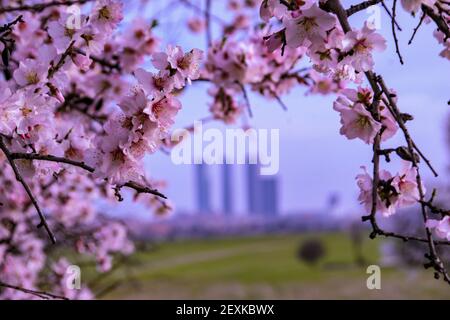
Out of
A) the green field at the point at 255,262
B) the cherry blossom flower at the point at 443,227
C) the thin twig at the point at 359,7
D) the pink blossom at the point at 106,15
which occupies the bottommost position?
the cherry blossom flower at the point at 443,227

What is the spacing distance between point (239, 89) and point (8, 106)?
144 centimetres

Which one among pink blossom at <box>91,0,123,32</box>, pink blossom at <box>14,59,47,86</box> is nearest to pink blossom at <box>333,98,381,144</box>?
pink blossom at <box>91,0,123,32</box>

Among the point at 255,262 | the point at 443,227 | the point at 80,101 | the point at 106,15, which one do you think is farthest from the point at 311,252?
the point at 106,15

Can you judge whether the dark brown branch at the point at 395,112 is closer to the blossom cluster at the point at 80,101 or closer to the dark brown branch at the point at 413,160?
the dark brown branch at the point at 413,160

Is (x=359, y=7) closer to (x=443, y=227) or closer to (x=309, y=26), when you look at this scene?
(x=309, y=26)

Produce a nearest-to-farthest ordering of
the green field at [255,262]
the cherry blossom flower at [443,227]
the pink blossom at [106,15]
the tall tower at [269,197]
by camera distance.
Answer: the cherry blossom flower at [443,227] → the pink blossom at [106,15] → the green field at [255,262] → the tall tower at [269,197]

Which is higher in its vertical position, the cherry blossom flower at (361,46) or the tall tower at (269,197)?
the tall tower at (269,197)

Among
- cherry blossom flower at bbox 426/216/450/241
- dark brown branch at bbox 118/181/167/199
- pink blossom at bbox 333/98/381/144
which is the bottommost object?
cherry blossom flower at bbox 426/216/450/241

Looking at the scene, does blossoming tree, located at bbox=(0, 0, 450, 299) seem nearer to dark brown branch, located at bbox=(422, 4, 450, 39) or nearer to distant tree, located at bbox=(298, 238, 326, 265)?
dark brown branch, located at bbox=(422, 4, 450, 39)

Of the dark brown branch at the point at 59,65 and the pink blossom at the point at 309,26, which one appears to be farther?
the dark brown branch at the point at 59,65

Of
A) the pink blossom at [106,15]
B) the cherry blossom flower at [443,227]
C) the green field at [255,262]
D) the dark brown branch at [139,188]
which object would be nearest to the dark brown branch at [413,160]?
the cherry blossom flower at [443,227]

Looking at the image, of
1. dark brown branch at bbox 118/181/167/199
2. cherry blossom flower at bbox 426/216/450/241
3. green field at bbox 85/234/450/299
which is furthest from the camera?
green field at bbox 85/234/450/299

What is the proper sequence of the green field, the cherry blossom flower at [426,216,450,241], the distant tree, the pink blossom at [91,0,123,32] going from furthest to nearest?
the distant tree → the green field → the pink blossom at [91,0,123,32] → the cherry blossom flower at [426,216,450,241]
